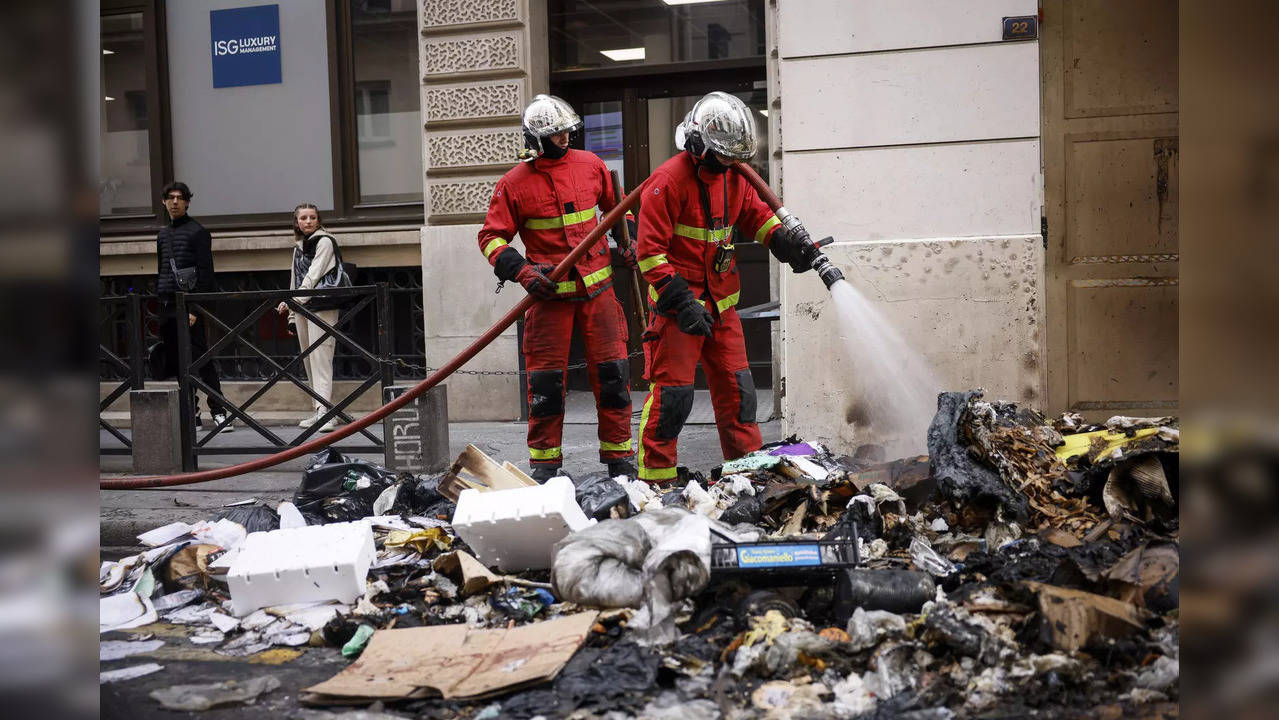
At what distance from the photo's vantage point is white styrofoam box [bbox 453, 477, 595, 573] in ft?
13.7

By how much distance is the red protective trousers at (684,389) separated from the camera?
538cm

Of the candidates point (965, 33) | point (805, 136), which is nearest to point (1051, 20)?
point (965, 33)

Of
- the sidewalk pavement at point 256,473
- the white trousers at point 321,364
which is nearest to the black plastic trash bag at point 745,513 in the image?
the sidewalk pavement at point 256,473

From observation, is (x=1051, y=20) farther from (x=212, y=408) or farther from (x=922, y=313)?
(x=212, y=408)

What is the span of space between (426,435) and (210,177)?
500cm

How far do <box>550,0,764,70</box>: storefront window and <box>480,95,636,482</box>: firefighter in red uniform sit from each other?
360 cm

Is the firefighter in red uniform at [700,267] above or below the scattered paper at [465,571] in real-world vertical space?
above

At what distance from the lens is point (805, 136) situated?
6.79m

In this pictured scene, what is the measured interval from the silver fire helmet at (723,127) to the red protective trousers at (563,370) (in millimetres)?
1138

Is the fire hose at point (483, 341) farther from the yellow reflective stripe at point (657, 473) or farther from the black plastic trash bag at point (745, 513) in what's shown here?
the black plastic trash bag at point (745, 513)

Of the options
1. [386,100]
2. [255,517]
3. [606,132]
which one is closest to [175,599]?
[255,517]

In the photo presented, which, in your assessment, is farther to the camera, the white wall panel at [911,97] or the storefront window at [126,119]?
the storefront window at [126,119]

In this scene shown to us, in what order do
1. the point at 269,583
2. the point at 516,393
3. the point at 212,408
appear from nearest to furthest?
the point at 269,583, the point at 212,408, the point at 516,393

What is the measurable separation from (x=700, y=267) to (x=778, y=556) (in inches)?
85.6
